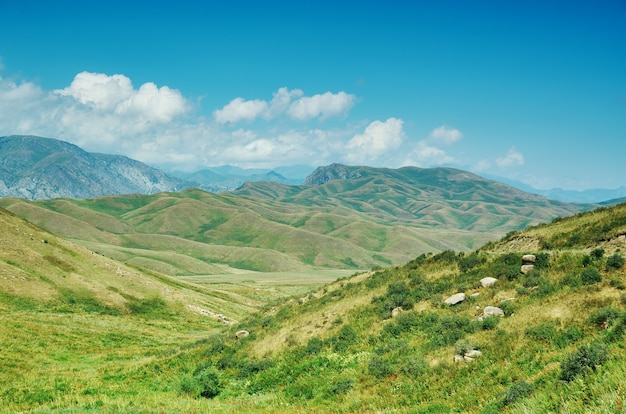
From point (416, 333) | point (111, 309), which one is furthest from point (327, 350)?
point (111, 309)

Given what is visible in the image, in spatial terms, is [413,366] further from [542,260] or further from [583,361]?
[542,260]

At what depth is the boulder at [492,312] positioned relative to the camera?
2120cm

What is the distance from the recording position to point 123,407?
664 inches

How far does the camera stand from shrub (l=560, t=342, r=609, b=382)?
37.9 feet

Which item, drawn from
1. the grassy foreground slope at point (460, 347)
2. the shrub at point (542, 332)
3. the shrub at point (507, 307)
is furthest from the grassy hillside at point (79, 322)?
the shrub at point (507, 307)

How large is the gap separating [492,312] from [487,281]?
19.5 ft

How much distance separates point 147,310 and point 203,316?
32.9 feet

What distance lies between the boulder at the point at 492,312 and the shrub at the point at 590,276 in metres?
5.01

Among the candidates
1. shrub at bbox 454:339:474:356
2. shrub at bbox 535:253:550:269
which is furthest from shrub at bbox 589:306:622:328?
shrub at bbox 535:253:550:269

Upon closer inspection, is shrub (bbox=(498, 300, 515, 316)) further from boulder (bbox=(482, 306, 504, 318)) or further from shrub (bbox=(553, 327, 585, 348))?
shrub (bbox=(553, 327, 585, 348))

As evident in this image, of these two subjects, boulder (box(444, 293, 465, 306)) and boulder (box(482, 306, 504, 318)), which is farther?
boulder (box(444, 293, 465, 306))

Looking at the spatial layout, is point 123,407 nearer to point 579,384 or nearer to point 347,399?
point 347,399

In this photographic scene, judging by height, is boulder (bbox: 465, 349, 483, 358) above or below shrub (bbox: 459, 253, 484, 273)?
below

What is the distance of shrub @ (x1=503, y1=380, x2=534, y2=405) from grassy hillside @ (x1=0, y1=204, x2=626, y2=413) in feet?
0.15
